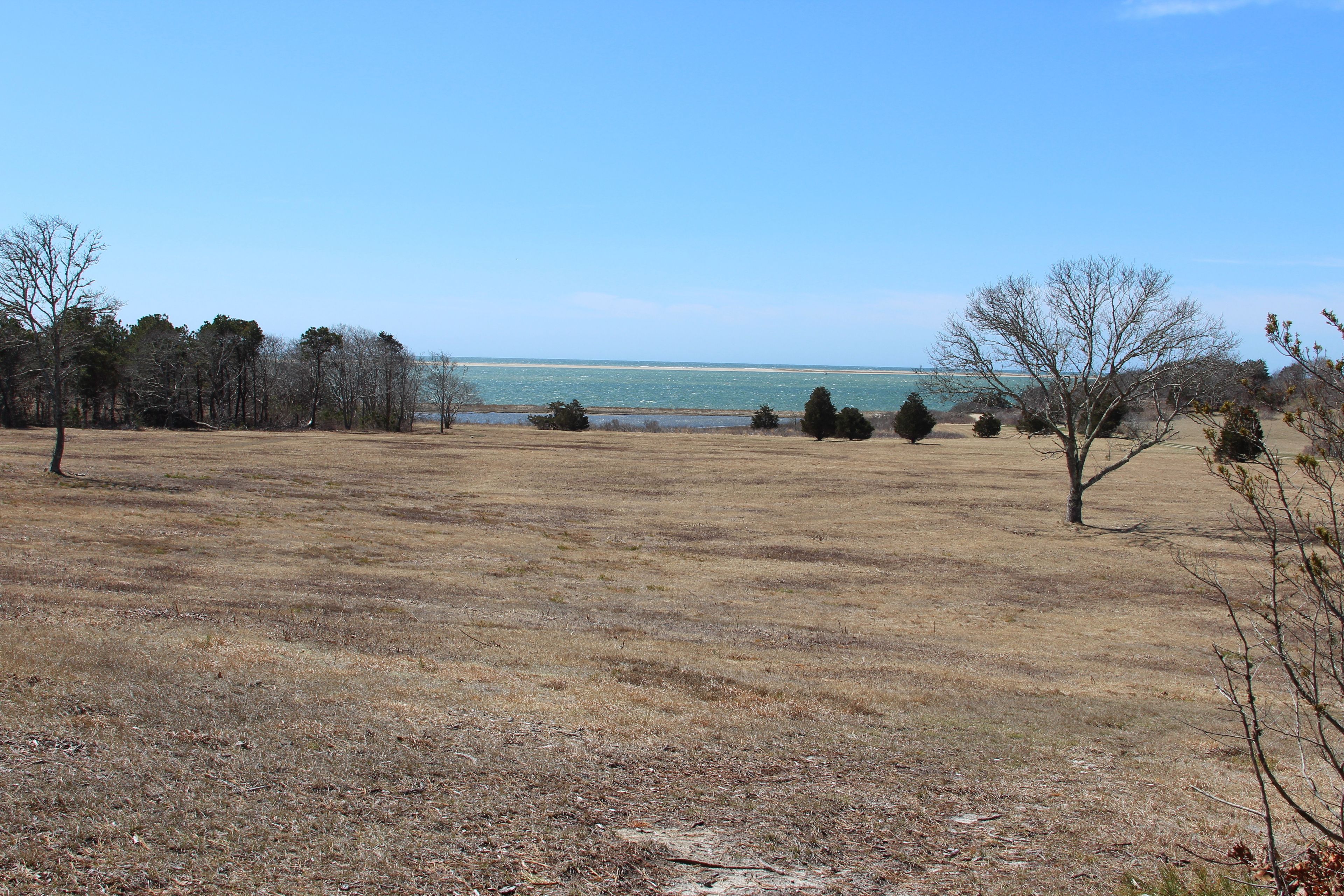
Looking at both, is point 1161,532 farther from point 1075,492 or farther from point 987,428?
point 987,428

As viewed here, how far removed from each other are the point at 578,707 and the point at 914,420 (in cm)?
5541

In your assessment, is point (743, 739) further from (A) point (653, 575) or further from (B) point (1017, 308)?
(B) point (1017, 308)

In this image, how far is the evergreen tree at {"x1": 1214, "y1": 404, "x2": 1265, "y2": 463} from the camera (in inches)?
160

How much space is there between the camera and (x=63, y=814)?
199 inches

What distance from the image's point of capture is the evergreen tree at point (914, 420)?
60.6 m

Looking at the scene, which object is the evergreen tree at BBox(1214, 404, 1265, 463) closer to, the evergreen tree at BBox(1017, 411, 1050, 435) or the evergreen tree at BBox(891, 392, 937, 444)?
the evergreen tree at BBox(1017, 411, 1050, 435)

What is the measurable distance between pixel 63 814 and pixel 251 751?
1.43m

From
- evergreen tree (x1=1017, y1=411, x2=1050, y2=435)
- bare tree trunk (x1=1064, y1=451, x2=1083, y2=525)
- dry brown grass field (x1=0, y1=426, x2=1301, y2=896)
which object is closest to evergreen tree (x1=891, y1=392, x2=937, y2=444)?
evergreen tree (x1=1017, y1=411, x2=1050, y2=435)

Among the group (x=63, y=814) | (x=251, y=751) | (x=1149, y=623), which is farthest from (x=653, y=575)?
(x=63, y=814)

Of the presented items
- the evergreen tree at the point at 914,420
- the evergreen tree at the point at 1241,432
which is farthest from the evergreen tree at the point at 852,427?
the evergreen tree at the point at 1241,432

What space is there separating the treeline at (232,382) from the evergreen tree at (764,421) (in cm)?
2743

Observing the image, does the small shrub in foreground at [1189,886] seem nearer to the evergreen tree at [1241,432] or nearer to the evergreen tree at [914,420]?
the evergreen tree at [1241,432]

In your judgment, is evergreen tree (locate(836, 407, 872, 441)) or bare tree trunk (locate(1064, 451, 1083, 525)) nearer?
bare tree trunk (locate(1064, 451, 1083, 525))

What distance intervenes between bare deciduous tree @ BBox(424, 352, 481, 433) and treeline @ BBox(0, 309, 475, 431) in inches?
6.4
